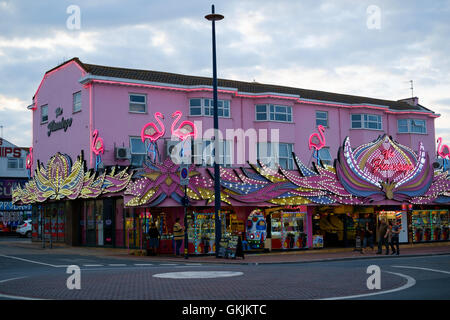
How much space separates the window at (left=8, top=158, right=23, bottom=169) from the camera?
68713 mm

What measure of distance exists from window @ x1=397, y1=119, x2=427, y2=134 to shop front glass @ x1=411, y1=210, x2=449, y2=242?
12.0 m

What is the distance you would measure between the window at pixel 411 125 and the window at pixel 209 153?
55.1ft

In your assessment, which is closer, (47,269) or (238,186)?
(47,269)

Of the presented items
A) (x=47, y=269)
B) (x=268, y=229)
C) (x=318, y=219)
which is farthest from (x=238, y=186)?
(x=47, y=269)

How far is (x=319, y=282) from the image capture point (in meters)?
15.0

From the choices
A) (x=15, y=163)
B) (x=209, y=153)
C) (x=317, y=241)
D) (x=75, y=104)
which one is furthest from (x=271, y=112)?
(x=15, y=163)

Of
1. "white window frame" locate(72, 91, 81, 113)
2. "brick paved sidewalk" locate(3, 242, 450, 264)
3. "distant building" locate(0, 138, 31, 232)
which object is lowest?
"brick paved sidewalk" locate(3, 242, 450, 264)

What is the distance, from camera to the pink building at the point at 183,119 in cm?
3219

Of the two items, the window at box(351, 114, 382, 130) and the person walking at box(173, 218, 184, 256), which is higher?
the window at box(351, 114, 382, 130)

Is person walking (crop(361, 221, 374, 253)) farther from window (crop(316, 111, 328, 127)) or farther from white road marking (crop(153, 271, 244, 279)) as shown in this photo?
white road marking (crop(153, 271, 244, 279))

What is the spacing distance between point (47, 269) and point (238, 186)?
1209 centimetres

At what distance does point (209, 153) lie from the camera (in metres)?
39.4

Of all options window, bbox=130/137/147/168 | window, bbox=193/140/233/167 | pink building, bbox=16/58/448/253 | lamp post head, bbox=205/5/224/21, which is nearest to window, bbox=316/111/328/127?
pink building, bbox=16/58/448/253
